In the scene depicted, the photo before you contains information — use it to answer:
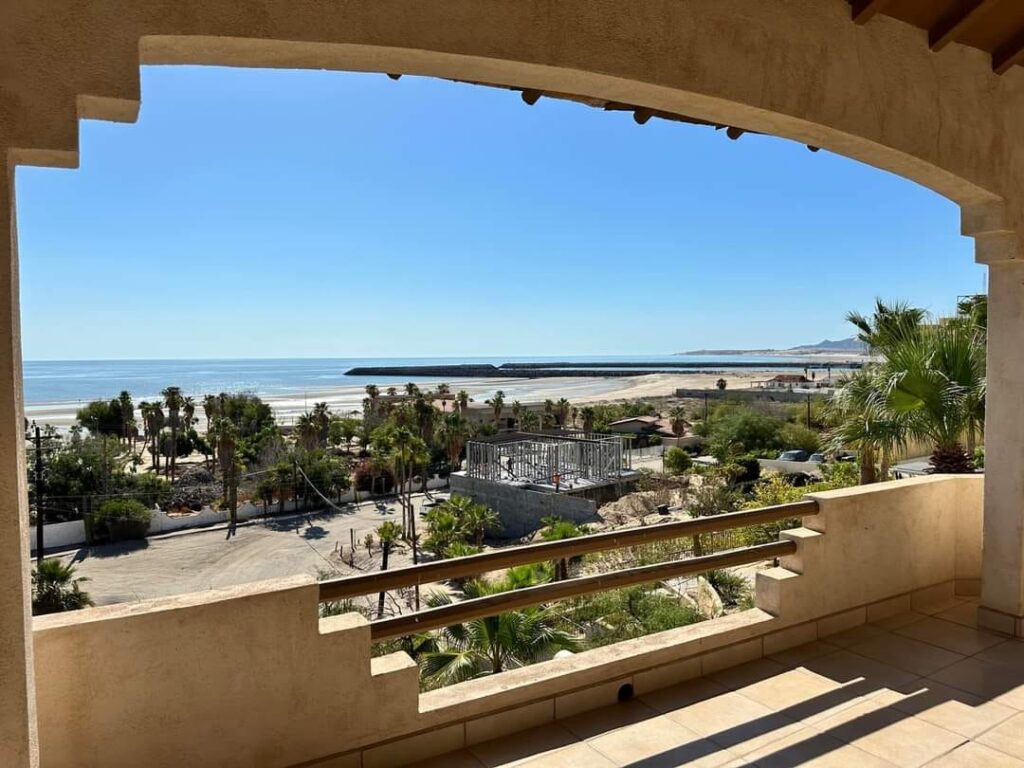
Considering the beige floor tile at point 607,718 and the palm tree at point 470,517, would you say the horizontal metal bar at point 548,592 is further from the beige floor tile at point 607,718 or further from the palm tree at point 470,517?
the palm tree at point 470,517

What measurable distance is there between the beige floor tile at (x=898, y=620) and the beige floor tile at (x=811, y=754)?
4.46 ft

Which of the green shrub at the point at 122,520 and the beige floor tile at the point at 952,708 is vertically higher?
the beige floor tile at the point at 952,708

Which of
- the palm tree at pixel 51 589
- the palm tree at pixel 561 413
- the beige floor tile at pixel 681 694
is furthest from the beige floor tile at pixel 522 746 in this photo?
the palm tree at pixel 561 413

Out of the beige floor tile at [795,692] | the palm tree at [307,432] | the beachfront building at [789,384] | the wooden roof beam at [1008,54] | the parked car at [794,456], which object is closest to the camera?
the beige floor tile at [795,692]

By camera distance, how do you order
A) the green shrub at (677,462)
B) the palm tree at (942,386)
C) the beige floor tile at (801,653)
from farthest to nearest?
the green shrub at (677,462) < the palm tree at (942,386) < the beige floor tile at (801,653)

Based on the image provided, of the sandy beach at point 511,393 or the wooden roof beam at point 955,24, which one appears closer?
the wooden roof beam at point 955,24

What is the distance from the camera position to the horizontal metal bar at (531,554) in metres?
2.26

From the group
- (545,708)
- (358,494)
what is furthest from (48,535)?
(545,708)

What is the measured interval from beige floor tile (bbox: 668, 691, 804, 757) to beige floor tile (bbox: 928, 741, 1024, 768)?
0.49 metres

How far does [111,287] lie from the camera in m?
83.7

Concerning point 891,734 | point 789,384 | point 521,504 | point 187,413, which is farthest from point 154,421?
point 789,384

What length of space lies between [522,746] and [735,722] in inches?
35.1

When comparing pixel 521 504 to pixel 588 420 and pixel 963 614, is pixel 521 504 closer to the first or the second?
pixel 588 420

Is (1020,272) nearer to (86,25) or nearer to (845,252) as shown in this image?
(86,25)
